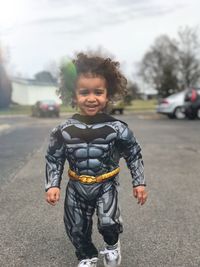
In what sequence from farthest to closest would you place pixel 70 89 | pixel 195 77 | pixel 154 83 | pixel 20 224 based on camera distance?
pixel 154 83, pixel 195 77, pixel 20 224, pixel 70 89

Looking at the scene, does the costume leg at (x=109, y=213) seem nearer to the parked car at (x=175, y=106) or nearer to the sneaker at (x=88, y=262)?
the sneaker at (x=88, y=262)

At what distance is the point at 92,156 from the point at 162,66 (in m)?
60.8

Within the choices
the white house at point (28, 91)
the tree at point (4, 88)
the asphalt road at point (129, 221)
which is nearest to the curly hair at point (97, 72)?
the asphalt road at point (129, 221)

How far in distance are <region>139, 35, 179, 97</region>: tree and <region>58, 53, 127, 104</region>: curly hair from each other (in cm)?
5664

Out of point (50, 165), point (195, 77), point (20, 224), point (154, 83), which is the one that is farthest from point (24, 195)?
point (154, 83)

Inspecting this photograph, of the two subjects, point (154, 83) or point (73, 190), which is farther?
point (154, 83)

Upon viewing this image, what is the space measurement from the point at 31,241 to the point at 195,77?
55971 mm

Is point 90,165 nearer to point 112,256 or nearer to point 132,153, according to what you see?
point 132,153

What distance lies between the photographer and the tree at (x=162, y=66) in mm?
59625

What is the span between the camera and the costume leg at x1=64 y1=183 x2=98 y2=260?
3260mm

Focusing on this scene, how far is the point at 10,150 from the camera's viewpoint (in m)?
11.4

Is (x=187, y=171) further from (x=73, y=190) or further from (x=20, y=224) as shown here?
→ (x=73, y=190)

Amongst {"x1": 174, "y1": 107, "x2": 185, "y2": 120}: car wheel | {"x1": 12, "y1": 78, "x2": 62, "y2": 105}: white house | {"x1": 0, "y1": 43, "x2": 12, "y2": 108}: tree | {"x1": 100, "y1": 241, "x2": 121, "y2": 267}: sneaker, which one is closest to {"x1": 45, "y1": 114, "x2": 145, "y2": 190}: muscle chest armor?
{"x1": 100, "y1": 241, "x2": 121, "y2": 267}: sneaker

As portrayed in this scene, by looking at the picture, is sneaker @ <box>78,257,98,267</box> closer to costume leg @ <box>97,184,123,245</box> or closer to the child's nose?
costume leg @ <box>97,184,123,245</box>
